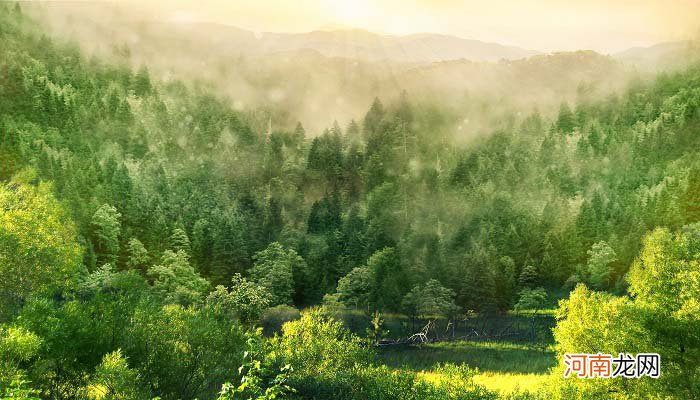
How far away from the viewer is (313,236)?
14662cm

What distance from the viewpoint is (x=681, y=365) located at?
4700 centimetres

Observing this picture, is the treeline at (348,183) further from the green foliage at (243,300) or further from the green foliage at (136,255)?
the green foliage at (243,300)

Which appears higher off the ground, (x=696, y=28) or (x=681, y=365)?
(x=696, y=28)

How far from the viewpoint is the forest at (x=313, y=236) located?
45.1m

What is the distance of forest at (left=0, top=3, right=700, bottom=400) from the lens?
4506 cm

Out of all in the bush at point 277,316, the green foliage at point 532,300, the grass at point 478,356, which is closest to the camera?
the grass at point 478,356

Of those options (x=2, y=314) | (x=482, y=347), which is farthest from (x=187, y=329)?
(x=482, y=347)

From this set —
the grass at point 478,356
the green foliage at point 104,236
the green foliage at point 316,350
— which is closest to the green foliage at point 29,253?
the green foliage at point 316,350

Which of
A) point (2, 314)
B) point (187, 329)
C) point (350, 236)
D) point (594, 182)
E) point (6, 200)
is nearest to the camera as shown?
point (187, 329)

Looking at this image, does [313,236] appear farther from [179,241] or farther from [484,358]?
[484,358]

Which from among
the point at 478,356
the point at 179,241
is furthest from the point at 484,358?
the point at 179,241

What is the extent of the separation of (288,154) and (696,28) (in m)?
170

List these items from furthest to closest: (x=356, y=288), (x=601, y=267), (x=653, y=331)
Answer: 1. (x=356, y=288)
2. (x=601, y=267)
3. (x=653, y=331)

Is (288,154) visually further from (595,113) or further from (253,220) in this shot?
(595,113)
